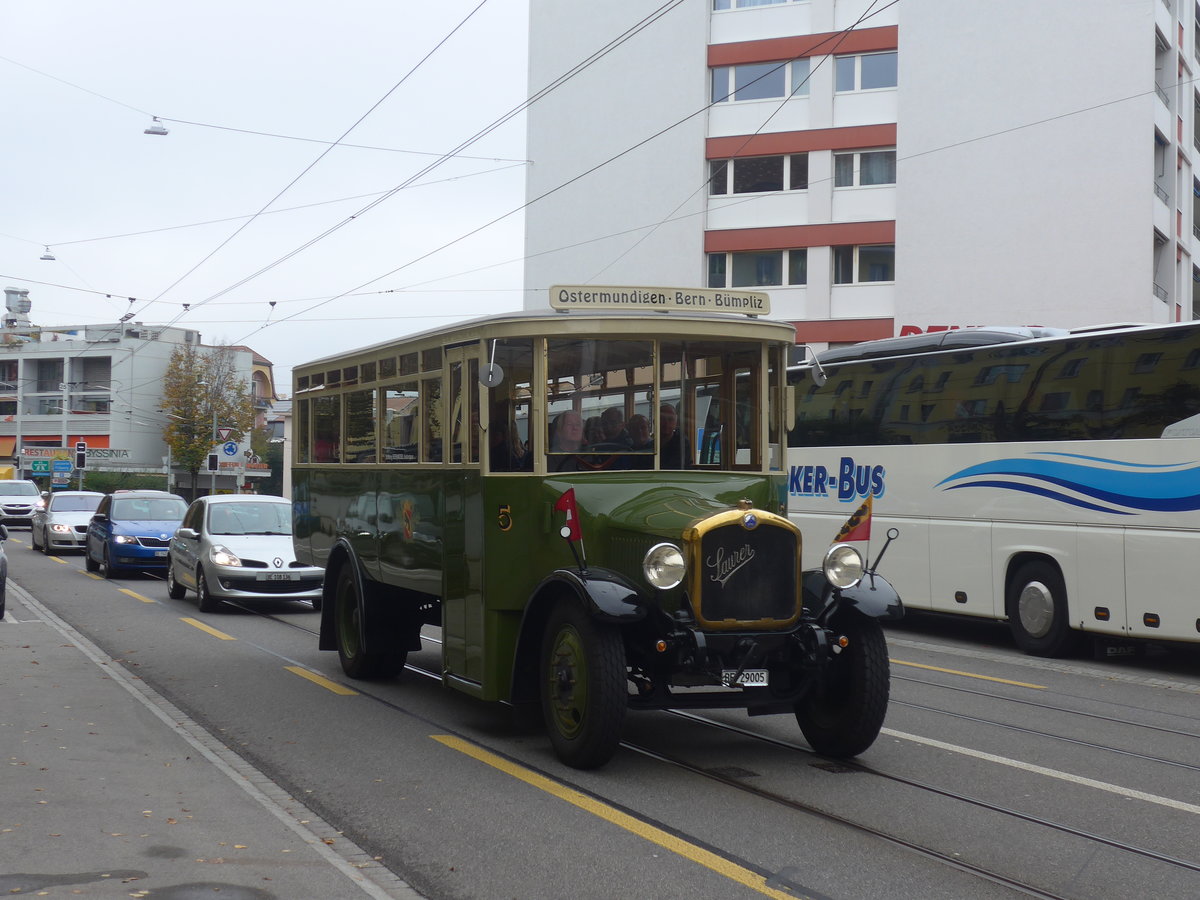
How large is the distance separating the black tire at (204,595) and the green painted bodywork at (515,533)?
9263 mm

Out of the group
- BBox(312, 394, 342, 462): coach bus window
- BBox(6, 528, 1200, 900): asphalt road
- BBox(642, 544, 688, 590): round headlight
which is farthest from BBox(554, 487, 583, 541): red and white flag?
BBox(312, 394, 342, 462): coach bus window

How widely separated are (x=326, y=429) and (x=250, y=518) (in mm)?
7717

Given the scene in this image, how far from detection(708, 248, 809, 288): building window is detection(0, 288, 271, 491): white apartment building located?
5871 cm

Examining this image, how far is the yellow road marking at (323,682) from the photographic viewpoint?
10961 mm

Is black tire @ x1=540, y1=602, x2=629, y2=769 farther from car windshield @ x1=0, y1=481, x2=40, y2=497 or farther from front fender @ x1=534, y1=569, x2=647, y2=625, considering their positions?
car windshield @ x1=0, y1=481, x2=40, y2=497

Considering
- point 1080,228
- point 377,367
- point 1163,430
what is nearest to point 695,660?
point 377,367

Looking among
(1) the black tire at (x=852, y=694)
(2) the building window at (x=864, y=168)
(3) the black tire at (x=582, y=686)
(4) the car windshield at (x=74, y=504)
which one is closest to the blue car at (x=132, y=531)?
(4) the car windshield at (x=74, y=504)

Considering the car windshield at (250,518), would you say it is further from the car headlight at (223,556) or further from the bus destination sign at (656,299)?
the bus destination sign at (656,299)

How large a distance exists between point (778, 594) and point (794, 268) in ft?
103

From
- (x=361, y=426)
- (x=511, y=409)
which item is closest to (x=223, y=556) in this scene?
(x=361, y=426)

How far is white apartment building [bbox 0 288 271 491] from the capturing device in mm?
93312

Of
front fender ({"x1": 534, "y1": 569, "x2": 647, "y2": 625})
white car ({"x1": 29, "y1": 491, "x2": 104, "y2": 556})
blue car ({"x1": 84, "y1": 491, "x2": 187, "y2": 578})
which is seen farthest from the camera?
white car ({"x1": 29, "y1": 491, "x2": 104, "y2": 556})

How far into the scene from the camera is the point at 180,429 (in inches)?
3250

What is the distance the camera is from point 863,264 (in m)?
37.7
